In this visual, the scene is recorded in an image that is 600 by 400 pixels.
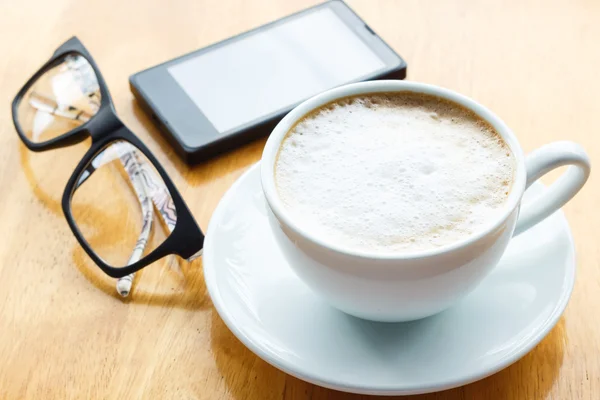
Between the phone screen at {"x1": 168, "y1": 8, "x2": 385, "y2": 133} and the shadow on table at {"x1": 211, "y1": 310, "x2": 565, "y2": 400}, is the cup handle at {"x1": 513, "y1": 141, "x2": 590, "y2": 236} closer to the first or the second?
the shadow on table at {"x1": 211, "y1": 310, "x2": 565, "y2": 400}

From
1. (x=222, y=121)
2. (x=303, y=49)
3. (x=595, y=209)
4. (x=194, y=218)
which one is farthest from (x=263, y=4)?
(x=595, y=209)

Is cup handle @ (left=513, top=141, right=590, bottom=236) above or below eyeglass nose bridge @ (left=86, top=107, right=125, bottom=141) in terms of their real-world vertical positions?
above

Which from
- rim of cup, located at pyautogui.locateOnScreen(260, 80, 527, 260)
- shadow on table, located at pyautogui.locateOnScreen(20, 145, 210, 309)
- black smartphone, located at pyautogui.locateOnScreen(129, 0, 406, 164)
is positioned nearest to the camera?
rim of cup, located at pyautogui.locateOnScreen(260, 80, 527, 260)

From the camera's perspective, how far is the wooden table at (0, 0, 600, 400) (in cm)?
58

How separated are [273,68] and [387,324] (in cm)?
34

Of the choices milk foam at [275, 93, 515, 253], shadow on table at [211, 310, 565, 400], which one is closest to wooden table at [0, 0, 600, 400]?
shadow on table at [211, 310, 565, 400]

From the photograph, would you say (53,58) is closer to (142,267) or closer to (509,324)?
(142,267)

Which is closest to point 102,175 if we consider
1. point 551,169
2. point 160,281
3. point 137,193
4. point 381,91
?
point 137,193

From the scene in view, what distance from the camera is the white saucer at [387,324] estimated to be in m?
0.53

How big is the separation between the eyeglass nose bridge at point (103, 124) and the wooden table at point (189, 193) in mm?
55

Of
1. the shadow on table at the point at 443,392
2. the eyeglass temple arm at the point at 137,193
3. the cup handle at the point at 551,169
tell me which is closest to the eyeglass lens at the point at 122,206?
the eyeglass temple arm at the point at 137,193

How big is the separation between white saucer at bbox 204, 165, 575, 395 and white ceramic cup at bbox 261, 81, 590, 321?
2 cm

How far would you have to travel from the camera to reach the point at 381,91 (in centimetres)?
60

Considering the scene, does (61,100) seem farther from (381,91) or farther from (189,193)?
(381,91)
